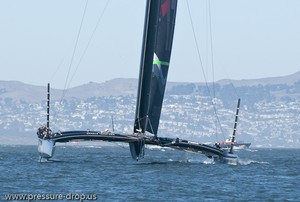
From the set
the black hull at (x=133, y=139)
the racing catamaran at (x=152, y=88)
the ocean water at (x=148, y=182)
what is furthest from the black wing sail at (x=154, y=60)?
the ocean water at (x=148, y=182)

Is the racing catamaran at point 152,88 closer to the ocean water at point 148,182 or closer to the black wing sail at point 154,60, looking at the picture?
the black wing sail at point 154,60

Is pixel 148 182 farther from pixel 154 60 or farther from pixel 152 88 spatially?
pixel 154 60

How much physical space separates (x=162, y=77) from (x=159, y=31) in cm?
346

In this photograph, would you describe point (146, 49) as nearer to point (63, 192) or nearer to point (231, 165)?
point (231, 165)

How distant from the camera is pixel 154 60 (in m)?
81.2

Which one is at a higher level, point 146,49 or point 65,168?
point 146,49

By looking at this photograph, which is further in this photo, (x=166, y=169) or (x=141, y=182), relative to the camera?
(x=166, y=169)

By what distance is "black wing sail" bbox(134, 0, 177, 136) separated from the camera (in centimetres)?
8038

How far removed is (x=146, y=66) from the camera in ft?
264

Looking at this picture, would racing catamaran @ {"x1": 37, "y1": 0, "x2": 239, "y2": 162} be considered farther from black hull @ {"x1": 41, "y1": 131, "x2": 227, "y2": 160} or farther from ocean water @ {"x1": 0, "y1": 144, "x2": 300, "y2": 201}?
ocean water @ {"x1": 0, "y1": 144, "x2": 300, "y2": 201}

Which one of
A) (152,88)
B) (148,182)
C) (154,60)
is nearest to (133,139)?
(152,88)

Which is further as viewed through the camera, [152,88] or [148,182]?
[152,88]

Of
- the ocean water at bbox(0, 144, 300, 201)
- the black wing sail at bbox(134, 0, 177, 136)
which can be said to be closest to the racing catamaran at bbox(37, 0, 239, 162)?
the black wing sail at bbox(134, 0, 177, 136)

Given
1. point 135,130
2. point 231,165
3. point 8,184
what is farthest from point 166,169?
point 8,184
